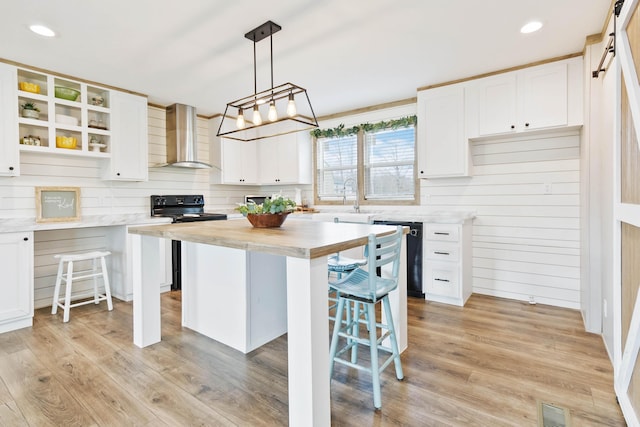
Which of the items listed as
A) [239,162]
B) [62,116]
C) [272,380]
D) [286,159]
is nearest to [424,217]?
[272,380]

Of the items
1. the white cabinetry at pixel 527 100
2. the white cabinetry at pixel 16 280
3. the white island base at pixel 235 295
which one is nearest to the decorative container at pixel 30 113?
the white cabinetry at pixel 16 280

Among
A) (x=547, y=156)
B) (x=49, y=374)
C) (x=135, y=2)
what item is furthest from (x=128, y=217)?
(x=547, y=156)

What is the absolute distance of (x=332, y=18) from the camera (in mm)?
2447

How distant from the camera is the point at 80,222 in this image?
3336mm

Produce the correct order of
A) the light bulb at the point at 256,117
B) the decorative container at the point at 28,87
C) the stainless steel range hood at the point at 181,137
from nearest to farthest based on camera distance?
the light bulb at the point at 256,117, the decorative container at the point at 28,87, the stainless steel range hood at the point at 181,137

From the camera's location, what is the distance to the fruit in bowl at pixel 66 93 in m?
3.43

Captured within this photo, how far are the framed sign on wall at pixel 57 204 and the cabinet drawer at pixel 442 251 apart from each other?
3.75m

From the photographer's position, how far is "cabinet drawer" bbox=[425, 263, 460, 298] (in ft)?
11.2

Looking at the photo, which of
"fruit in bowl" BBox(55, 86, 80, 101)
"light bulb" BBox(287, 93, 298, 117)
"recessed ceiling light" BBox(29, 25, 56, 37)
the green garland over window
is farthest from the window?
"recessed ceiling light" BBox(29, 25, 56, 37)

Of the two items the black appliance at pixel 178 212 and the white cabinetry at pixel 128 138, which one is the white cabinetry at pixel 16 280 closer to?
the white cabinetry at pixel 128 138

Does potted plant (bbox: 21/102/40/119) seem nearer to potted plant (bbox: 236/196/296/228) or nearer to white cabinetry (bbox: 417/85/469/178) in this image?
potted plant (bbox: 236/196/296/228)

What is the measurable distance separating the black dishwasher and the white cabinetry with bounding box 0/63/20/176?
3.76m

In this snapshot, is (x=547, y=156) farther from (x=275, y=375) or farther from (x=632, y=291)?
(x=275, y=375)

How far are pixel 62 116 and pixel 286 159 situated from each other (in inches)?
108
